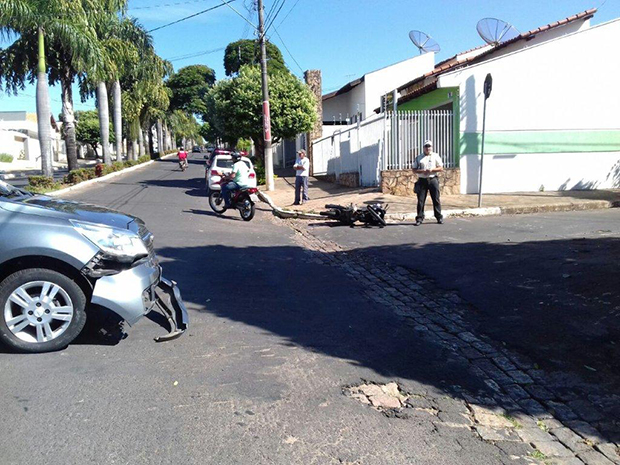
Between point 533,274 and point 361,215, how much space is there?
594 centimetres

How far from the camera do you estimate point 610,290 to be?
21.1 feet

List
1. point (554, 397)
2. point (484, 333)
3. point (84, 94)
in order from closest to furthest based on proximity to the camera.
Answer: point (554, 397) → point (484, 333) → point (84, 94)

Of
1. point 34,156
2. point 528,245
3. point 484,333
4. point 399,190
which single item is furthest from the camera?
point 34,156

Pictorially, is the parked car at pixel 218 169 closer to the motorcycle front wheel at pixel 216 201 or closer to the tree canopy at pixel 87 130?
the motorcycle front wheel at pixel 216 201

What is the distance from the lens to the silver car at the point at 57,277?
4844 millimetres

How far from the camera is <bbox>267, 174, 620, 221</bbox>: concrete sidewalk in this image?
14828mm

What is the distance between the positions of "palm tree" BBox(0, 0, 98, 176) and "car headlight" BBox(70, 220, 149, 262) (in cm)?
1957

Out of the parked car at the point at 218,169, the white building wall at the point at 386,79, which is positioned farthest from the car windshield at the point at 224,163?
the white building wall at the point at 386,79

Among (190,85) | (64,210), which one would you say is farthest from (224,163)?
(190,85)

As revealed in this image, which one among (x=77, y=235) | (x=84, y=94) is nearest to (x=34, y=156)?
(x=84, y=94)

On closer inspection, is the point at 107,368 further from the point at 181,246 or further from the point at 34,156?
the point at 34,156

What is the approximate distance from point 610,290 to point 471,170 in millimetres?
11992

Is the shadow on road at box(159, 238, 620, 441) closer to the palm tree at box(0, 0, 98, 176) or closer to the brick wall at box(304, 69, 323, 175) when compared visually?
the palm tree at box(0, 0, 98, 176)

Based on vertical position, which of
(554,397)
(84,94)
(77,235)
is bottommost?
(554,397)
